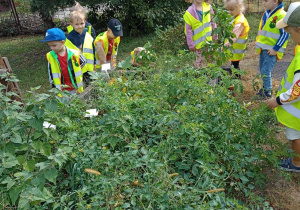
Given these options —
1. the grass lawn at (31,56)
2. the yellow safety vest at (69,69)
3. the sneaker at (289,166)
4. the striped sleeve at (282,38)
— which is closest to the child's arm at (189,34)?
the striped sleeve at (282,38)

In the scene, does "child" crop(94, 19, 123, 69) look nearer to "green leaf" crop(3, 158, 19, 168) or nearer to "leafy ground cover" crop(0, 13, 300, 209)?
"leafy ground cover" crop(0, 13, 300, 209)

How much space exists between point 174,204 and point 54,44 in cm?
258

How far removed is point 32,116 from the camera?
2143 mm

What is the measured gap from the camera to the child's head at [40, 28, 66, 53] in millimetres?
3454

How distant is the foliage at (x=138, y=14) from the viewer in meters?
8.40

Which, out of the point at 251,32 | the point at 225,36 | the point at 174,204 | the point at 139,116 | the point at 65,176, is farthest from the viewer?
the point at 251,32

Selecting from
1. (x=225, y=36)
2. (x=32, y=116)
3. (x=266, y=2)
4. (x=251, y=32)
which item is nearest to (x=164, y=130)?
(x=32, y=116)

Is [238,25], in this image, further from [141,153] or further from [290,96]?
[141,153]

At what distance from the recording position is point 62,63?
3.65 meters

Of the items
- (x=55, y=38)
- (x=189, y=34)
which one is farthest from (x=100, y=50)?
(x=189, y=34)

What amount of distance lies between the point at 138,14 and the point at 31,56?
3.33m

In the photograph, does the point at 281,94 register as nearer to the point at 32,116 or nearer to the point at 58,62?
the point at 32,116

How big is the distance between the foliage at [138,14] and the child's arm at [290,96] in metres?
6.03

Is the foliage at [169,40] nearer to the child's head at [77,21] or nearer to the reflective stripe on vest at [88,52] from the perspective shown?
the reflective stripe on vest at [88,52]
